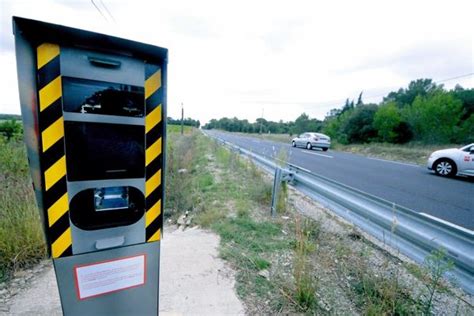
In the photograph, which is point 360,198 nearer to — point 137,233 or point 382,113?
point 137,233

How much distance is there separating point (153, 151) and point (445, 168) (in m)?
11.5

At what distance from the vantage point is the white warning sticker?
1323 millimetres

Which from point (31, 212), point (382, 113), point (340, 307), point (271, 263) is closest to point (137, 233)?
point (271, 263)

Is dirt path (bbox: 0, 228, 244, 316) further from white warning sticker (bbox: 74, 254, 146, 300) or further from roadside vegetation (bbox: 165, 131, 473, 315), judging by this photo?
white warning sticker (bbox: 74, 254, 146, 300)

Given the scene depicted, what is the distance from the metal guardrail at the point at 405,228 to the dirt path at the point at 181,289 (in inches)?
59.7

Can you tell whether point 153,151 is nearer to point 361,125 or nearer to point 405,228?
point 405,228

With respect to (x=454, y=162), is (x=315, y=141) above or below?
above

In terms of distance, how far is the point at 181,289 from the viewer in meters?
2.13

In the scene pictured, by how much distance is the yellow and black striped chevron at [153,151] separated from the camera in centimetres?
138

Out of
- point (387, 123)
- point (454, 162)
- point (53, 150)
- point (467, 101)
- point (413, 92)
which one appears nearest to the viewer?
point (53, 150)

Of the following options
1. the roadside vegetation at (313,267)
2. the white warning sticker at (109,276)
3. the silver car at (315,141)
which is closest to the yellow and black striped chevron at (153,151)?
the white warning sticker at (109,276)

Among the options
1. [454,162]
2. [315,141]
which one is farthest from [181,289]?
[315,141]

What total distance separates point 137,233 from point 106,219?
0.21 meters

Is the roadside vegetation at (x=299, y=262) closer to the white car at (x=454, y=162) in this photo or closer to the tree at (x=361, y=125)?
the white car at (x=454, y=162)
